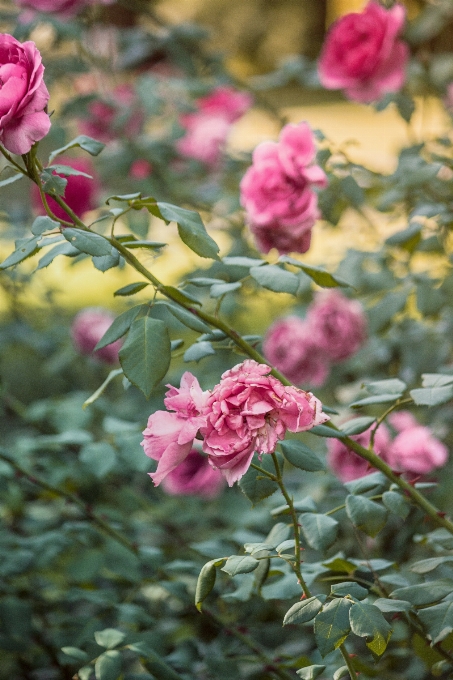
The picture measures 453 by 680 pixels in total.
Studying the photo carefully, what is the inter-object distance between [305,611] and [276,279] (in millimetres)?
354

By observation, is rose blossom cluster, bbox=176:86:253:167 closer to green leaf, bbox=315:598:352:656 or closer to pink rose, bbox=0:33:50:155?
pink rose, bbox=0:33:50:155

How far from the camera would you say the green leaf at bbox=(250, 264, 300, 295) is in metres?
0.82

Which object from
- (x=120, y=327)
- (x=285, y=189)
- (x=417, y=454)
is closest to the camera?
(x=120, y=327)

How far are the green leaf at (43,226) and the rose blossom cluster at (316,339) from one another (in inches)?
37.1

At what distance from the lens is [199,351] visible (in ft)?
2.77

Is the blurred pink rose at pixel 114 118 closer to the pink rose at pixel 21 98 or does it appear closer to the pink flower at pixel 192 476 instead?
the pink flower at pixel 192 476

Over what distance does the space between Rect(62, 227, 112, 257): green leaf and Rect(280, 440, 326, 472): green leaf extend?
29 centimetres

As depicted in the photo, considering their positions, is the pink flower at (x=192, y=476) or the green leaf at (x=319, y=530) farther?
the pink flower at (x=192, y=476)

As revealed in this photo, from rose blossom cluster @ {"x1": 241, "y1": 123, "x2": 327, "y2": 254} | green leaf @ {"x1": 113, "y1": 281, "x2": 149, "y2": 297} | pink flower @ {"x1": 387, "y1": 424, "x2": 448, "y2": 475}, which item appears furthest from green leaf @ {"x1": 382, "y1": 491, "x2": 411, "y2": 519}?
pink flower @ {"x1": 387, "y1": 424, "x2": 448, "y2": 475}

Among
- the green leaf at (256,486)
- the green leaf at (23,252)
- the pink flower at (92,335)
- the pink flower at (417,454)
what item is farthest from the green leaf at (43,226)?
the pink flower at (92,335)

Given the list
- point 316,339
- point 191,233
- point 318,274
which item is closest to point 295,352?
point 316,339

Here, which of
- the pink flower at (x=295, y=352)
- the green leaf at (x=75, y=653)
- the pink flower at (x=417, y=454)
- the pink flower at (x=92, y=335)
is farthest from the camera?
the pink flower at (x=92, y=335)

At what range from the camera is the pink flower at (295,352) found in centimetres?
168

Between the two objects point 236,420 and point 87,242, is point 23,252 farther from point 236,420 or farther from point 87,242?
point 236,420
